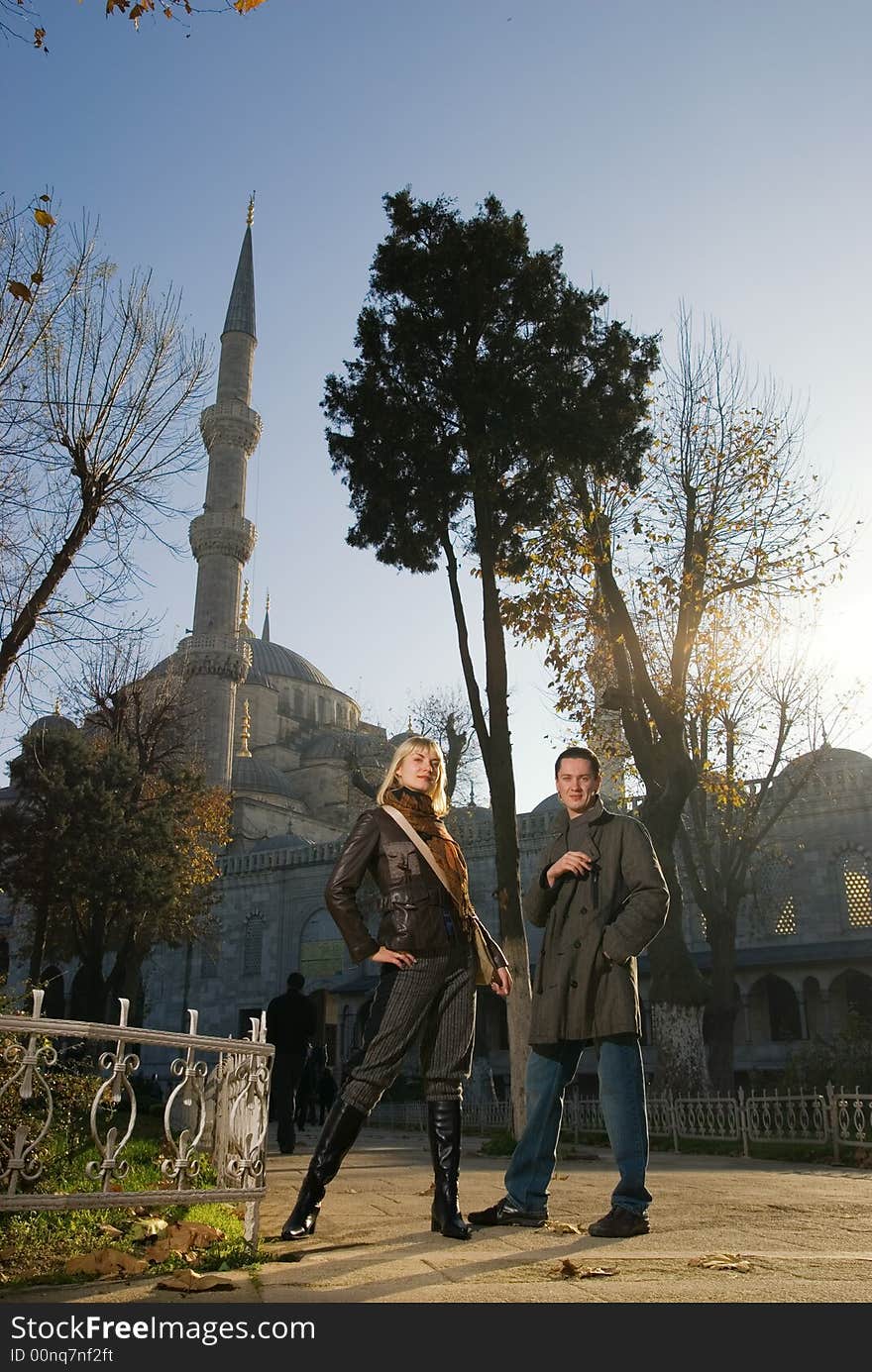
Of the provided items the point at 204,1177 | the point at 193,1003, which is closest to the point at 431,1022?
the point at 204,1177

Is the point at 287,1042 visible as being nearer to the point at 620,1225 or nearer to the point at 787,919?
the point at 620,1225

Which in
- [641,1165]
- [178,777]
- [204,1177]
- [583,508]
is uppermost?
[583,508]

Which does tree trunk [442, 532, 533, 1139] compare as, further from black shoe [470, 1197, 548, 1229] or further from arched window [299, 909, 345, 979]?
arched window [299, 909, 345, 979]

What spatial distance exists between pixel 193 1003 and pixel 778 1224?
109 ft

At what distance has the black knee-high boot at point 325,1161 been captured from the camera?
362 centimetres

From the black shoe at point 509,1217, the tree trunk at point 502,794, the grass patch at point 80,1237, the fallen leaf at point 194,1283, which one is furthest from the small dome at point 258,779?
the fallen leaf at point 194,1283

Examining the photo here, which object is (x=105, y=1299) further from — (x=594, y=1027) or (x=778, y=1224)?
(x=778, y=1224)

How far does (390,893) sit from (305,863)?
3108cm

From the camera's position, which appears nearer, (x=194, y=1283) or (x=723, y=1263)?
(x=194, y=1283)

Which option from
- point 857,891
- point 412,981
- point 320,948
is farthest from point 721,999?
point 320,948

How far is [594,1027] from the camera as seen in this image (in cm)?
391

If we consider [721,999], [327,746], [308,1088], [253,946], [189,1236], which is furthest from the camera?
[327,746]

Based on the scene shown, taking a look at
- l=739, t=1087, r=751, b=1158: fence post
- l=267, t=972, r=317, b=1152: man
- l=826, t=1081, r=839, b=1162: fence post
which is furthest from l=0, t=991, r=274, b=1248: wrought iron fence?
l=739, t=1087, r=751, b=1158: fence post

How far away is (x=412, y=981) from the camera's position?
3.76 metres
